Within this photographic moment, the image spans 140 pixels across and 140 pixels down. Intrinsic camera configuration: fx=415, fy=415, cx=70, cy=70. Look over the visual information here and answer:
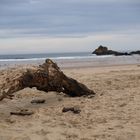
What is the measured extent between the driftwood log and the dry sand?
8.2 inches

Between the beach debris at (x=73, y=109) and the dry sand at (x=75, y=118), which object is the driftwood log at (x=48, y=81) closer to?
the dry sand at (x=75, y=118)

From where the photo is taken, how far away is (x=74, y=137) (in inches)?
249

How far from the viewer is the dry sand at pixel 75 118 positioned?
21.1ft

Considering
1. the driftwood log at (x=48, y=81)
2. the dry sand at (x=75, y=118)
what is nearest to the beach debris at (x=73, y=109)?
the dry sand at (x=75, y=118)

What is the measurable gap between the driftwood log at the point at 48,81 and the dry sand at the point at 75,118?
21cm

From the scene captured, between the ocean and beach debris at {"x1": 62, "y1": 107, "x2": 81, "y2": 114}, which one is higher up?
beach debris at {"x1": 62, "y1": 107, "x2": 81, "y2": 114}

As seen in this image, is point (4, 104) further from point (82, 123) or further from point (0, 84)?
point (82, 123)

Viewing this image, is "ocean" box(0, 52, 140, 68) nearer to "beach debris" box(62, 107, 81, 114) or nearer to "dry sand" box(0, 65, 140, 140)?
"dry sand" box(0, 65, 140, 140)

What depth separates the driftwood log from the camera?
8.59 metres

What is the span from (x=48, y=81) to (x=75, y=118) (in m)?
2.14

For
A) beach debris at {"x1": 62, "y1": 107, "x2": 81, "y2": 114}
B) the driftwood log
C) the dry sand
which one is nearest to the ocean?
the driftwood log

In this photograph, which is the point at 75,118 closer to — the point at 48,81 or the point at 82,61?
the point at 48,81

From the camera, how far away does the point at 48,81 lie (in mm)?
9484

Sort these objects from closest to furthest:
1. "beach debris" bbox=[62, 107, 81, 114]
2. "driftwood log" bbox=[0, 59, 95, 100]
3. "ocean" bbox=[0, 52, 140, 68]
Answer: "beach debris" bbox=[62, 107, 81, 114]
"driftwood log" bbox=[0, 59, 95, 100]
"ocean" bbox=[0, 52, 140, 68]
